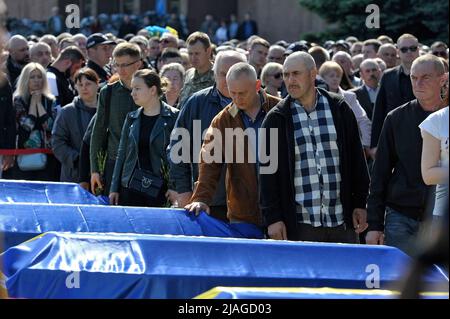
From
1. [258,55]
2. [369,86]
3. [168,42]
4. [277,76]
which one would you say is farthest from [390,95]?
[168,42]

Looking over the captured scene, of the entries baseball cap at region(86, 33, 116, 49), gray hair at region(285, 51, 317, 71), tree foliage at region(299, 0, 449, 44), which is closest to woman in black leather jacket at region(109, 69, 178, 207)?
gray hair at region(285, 51, 317, 71)

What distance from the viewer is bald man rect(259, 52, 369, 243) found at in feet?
23.7

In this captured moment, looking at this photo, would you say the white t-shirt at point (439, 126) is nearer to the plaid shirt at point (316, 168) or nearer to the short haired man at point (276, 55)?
the plaid shirt at point (316, 168)

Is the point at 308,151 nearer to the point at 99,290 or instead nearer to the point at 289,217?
the point at 289,217

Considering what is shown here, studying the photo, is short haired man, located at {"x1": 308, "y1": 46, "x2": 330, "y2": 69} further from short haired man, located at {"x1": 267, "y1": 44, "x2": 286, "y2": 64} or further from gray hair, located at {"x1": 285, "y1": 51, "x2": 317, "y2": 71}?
gray hair, located at {"x1": 285, "y1": 51, "x2": 317, "y2": 71}

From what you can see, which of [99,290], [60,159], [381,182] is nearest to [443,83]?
[381,182]

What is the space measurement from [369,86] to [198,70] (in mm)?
3014

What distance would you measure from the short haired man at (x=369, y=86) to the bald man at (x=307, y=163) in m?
4.82

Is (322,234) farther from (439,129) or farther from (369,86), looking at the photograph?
(369,86)

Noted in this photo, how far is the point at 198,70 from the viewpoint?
33.3 feet

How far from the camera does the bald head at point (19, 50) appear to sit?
45.6 ft

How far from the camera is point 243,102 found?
24.7 feet

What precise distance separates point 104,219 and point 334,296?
9.99 feet

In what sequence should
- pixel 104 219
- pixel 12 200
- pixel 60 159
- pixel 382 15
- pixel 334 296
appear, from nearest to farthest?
1. pixel 334 296
2. pixel 104 219
3. pixel 12 200
4. pixel 60 159
5. pixel 382 15
